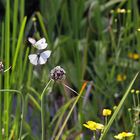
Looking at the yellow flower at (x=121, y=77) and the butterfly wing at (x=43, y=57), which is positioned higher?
the butterfly wing at (x=43, y=57)

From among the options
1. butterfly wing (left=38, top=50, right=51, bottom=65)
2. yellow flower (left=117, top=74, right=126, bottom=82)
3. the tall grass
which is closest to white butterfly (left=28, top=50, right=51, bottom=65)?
butterfly wing (left=38, top=50, right=51, bottom=65)

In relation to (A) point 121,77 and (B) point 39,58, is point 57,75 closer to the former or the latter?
(B) point 39,58

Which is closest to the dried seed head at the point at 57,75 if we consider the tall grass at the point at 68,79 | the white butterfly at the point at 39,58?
the white butterfly at the point at 39,58

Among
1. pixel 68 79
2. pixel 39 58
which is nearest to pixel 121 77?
pixel 68 79

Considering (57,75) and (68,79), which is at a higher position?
(57,75)

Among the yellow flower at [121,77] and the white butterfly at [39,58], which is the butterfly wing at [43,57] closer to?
the white butterfly at [39,58]

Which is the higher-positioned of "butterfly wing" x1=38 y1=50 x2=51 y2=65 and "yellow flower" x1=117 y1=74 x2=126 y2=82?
"butterfly wing" x1=38 y1=50 x2=51 y2=65

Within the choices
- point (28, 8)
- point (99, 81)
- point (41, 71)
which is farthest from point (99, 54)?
point (28, 8)

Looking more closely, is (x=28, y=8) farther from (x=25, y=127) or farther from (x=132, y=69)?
(x=25, y=127)

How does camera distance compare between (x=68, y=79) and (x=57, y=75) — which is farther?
(x=68, y=79)

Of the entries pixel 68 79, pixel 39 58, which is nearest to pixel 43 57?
pixel 39 58

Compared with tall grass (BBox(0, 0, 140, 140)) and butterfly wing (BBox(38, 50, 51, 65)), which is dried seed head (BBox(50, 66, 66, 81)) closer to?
butterfly wing (BBox(38, 50, 51, 65))
